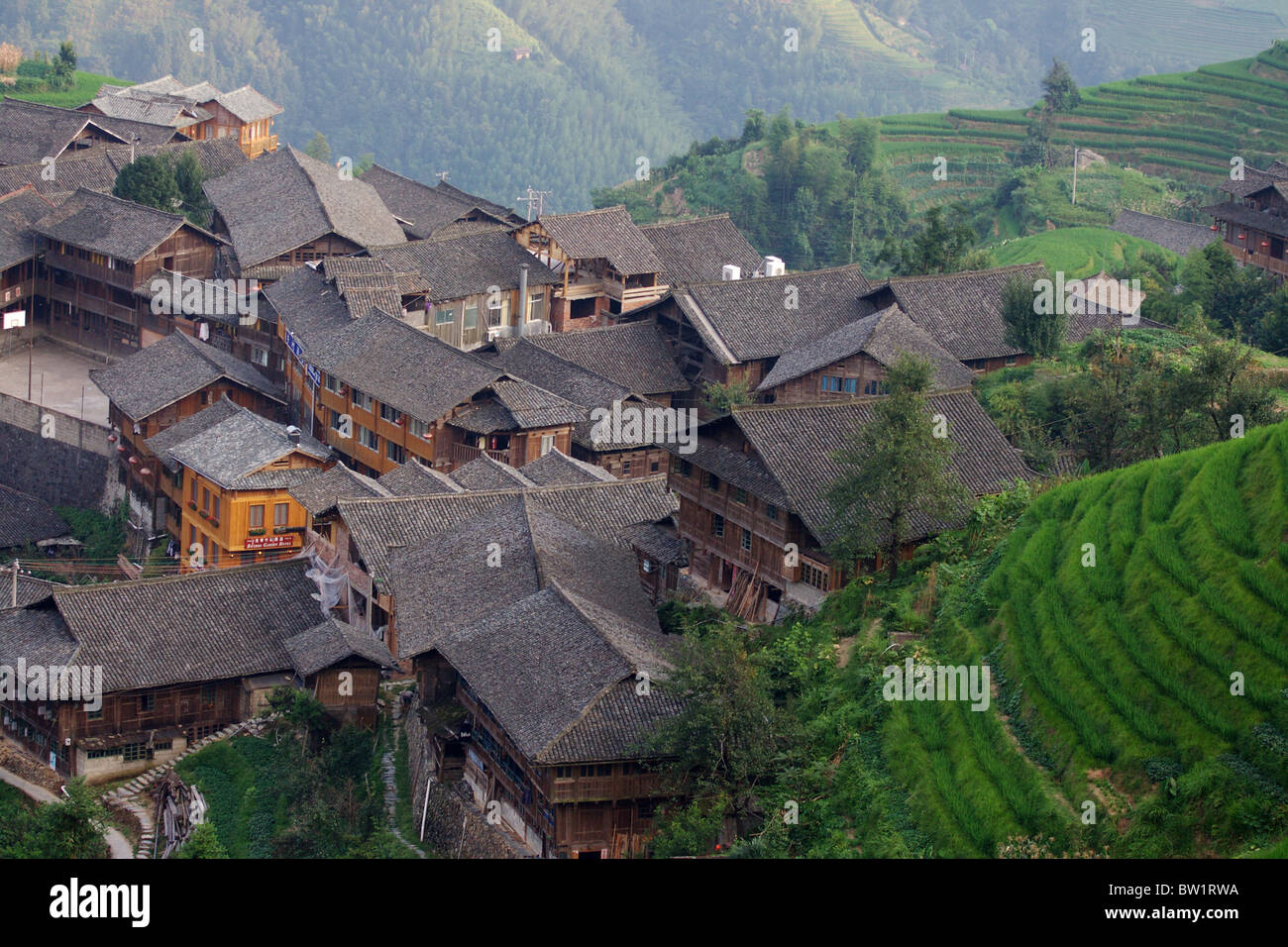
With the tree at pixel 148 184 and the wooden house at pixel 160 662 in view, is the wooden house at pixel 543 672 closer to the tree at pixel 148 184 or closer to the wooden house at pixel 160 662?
the wooden house at pixel 160 662

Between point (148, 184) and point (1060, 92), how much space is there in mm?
50402

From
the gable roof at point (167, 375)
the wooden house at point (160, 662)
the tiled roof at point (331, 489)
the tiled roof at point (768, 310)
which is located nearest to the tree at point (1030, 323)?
the tiled roof at point (768, 310)

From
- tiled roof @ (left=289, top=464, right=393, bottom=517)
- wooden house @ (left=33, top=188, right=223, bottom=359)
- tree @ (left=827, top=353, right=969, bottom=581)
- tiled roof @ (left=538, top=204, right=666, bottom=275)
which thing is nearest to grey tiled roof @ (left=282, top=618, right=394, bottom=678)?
tiled roof @ (left=289, top=464, right=393, bottom=517)

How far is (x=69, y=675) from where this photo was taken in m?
32.8

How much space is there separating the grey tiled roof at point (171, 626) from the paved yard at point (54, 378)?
1627 cm

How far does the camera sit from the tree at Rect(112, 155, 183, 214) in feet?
192

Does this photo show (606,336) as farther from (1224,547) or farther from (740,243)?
(1224,547)

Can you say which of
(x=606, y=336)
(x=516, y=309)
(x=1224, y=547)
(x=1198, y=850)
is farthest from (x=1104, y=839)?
(x=516, y=309)

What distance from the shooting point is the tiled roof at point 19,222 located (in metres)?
54.2

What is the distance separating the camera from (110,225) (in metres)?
54.2

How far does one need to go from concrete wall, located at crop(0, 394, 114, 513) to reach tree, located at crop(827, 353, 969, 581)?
2701cm

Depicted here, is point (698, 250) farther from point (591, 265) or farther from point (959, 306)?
point (959, 306)

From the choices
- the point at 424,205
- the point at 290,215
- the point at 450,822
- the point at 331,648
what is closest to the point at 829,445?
the point at 450,822

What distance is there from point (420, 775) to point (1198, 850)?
51.2ft
